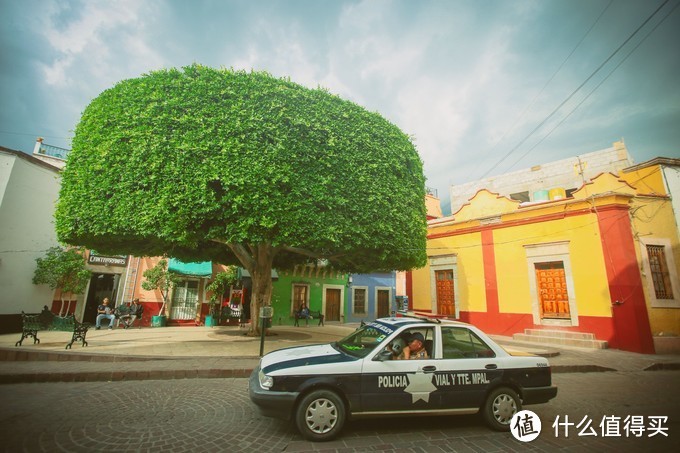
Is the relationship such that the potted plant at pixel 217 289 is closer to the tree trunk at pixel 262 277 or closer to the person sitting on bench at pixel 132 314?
the person sitting on bench at pixel 132 314

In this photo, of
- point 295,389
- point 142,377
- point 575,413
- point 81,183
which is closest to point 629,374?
point 575,413

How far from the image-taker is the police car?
13.2 feet

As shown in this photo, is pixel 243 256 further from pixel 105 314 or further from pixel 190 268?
pixel 105 314

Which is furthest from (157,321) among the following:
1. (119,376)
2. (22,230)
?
(119,376)

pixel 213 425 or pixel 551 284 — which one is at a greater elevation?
pixel 551 284

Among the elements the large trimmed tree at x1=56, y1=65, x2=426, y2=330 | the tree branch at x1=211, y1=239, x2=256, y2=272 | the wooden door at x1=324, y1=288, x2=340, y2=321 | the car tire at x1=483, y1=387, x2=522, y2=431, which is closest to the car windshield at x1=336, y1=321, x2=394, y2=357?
the car tire at x1=483, y1=387, x2=522, y2=431

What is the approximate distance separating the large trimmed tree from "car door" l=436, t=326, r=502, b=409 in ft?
18.3

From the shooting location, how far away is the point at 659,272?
12180mm

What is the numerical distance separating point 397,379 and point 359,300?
21.1 m

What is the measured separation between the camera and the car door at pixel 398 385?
165 inches

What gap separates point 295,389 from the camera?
13.1 ft

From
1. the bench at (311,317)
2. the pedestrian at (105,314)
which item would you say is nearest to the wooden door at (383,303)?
the bench at (311,317)

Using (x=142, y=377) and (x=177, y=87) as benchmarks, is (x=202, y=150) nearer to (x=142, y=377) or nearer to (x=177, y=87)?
(x=177, y=87)

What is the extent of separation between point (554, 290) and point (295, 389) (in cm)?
1404
